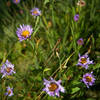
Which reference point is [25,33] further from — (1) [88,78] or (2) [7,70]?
(1) [88,78]

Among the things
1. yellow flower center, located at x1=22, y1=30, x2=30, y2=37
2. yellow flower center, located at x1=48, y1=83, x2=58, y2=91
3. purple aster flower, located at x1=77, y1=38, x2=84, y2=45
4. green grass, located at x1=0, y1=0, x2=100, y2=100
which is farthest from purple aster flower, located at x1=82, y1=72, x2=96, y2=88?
yellow flower center, located at x1=22, y1=30, x2=30, y2=37

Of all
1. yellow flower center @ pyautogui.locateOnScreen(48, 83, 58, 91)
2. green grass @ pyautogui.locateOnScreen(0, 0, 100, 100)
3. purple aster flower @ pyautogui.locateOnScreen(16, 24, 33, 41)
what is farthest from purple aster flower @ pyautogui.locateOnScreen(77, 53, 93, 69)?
purple aster flower @ pyautogui.locateOnScreen(16, 24, 33, 41)

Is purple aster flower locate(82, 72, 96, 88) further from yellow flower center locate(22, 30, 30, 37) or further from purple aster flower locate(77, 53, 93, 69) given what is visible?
yellow flower center locate(22, 30, 30, 37)

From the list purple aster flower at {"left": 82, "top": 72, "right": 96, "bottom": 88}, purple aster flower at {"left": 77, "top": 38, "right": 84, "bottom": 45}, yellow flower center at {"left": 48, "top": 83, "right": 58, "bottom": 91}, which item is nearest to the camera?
yellow flower center at {"left": 48, "top": 83, "right": 58, "bottom": 91}

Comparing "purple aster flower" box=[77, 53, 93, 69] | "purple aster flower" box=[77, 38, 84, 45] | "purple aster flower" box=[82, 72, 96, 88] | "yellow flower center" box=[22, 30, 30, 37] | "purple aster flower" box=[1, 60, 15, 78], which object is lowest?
"purple aster flower" box=[82, 72, 96, 88]

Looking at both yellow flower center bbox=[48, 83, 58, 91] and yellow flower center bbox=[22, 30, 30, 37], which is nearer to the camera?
yellow flower center bbox=[48, 83, 58, 91]

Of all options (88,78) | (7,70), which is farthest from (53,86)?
(7,70)

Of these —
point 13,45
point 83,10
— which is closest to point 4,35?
point 13,45

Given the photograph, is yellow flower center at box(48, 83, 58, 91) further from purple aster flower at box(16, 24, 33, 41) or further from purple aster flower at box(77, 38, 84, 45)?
purple aster flower at box(77, 38, 84, 45)

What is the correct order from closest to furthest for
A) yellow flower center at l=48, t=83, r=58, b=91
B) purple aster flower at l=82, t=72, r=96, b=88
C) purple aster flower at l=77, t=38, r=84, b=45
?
yellow flower center at l=48, t=83, r=58, b=91, purple aster flower at l=82, t=72, r=96, b=88, purple aster flower at l=77, t=38, r=84, b=45

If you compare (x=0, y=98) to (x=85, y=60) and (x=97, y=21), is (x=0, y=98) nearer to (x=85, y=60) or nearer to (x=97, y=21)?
(x=85, y=60)

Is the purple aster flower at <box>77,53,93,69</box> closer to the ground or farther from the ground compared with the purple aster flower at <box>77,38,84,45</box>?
closer to the ground

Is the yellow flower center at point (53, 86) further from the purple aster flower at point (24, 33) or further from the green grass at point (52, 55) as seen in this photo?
the purple aster flower at point (24, 33)
